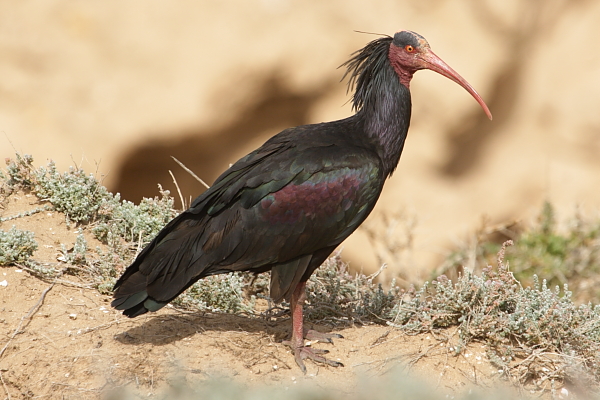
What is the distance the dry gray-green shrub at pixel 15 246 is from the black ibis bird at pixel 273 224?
0.86 m

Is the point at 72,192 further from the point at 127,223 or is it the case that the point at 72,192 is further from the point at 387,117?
the point at 387,117

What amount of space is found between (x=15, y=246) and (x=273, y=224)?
1935 mm

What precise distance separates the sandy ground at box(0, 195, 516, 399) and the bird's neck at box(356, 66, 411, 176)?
1291 millimetres

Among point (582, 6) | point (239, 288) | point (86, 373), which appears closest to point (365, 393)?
point (86, 373)

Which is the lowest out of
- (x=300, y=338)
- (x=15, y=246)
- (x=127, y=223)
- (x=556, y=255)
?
(x=300, y=338)

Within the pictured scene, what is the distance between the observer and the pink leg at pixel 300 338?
186 inches

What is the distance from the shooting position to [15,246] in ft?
16.7

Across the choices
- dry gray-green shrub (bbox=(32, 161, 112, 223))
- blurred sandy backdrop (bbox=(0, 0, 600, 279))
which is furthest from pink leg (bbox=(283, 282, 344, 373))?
blurred sandy backdrop (bbox=(0, 0, 600, 279))

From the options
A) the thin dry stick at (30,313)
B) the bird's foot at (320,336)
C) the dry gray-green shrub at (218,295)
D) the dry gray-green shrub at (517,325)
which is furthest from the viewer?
the dry gray-green shrub at (218,295)

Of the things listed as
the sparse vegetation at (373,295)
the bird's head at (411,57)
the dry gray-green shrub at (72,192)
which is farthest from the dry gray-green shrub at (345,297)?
the dry gray-green shrub at (72,192)

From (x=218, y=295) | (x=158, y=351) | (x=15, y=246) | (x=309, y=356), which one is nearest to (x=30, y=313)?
(x=15, y=246)

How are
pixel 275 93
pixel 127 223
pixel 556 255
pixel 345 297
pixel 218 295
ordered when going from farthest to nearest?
1. pixel 275 93
2. pixel 556 255
3. pixel 127 223
4. pixel 345 297
5. pixel 218 295

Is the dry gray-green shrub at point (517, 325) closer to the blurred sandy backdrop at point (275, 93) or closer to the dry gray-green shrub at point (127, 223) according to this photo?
the dry gray-green shrub at point (127, 223)

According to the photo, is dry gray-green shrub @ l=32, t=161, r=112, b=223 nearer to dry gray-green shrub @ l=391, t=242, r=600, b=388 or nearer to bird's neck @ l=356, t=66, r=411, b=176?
bird's neck @ l=356, t=66, r=411, b=176
